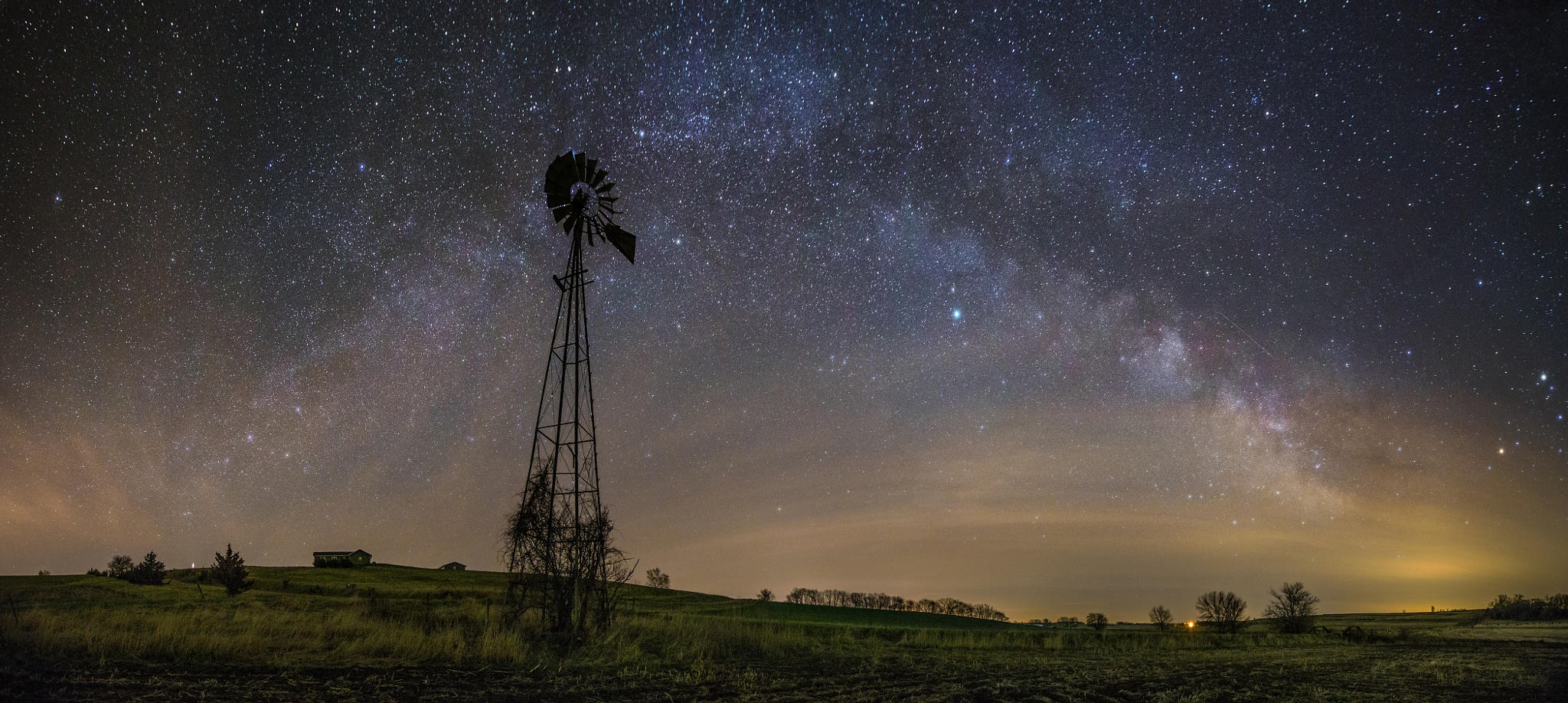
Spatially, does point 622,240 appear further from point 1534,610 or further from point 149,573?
point 1534,610

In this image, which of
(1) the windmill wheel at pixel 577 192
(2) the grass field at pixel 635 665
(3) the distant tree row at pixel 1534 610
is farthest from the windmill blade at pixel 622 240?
(3) the distant tree row at pixel 1534 610

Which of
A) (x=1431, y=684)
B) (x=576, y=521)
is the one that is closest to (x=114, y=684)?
(x=576, y=521)

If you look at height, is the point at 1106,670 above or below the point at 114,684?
below

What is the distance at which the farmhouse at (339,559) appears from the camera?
85.6 meters

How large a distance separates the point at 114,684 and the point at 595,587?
10789mm

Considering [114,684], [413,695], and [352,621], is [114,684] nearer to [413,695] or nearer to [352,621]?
[413,695]

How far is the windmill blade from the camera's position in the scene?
75.7 ft

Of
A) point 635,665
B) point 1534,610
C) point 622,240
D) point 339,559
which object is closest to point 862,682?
point 635,665

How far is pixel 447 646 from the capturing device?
1560 centimetres

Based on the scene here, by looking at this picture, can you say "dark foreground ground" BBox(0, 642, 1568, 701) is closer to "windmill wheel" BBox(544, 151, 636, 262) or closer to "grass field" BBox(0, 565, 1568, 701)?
"grass field" BBox(0, 565, 1568, 701)

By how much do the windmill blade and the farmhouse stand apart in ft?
272

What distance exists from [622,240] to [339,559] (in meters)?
84.6

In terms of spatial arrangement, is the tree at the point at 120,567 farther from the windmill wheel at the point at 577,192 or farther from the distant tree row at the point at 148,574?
the windmill wheel at the point at 577,192

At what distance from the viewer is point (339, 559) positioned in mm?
86000
